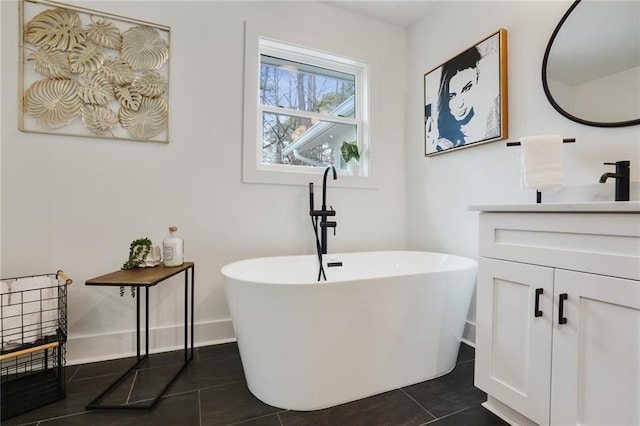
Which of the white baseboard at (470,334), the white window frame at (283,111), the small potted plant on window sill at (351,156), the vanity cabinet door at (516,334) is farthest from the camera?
the small potted plant on window sill at (351,156)

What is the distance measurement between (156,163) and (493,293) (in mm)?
2076

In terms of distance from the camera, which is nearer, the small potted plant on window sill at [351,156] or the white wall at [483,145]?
the white wall at [483,145]

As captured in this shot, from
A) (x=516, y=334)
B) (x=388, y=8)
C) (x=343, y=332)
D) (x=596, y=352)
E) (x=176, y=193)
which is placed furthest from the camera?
(x=388, y=8)

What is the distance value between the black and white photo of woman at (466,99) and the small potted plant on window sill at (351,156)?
0.60 metres

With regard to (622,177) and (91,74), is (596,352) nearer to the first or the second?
(622,177)

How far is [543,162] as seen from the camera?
144 cm

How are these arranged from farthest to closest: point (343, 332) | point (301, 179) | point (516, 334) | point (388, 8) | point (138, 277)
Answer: point (388, 8) → point (301, 179) → point (138, 277) → point (343, 332) → point (516, 334)

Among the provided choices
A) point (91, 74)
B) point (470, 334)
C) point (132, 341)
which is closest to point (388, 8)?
point (91, 74)

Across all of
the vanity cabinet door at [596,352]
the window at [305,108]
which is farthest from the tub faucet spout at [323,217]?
the vanity cabinet door at [596,352]

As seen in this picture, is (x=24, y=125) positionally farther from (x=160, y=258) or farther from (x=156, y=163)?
(x=160, y=258)

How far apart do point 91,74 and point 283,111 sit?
1260mm

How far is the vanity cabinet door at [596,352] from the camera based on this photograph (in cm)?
89

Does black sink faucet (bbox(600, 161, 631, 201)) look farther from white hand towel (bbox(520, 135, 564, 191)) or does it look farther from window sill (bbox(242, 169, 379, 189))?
window sill (bbox(242, 169, 379, 189))

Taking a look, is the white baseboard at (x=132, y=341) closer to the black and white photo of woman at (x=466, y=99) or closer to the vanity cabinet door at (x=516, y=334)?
the vanity cabinet door at (x=516, y=334)
